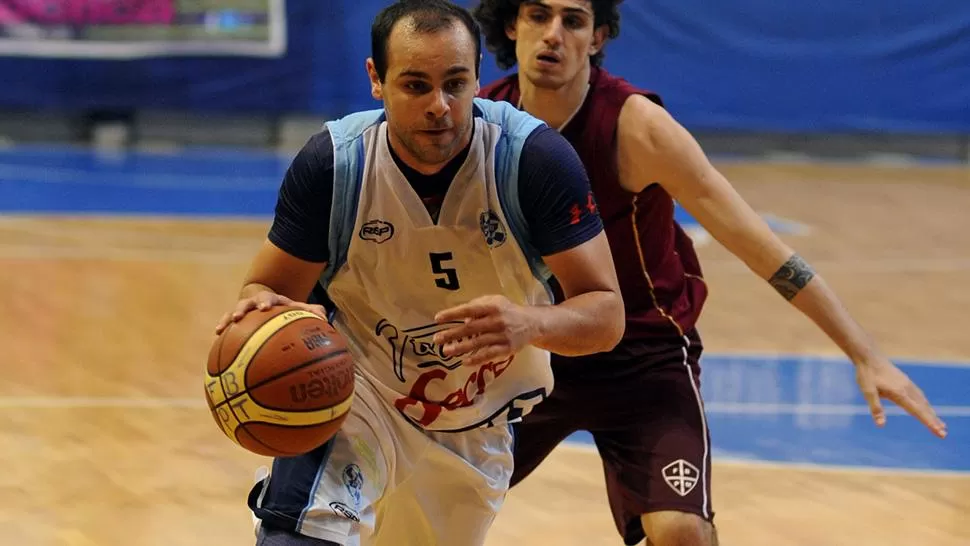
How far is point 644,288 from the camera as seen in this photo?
14.0 ft

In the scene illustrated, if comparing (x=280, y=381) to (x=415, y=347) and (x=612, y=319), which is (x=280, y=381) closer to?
(x=415, y=347)

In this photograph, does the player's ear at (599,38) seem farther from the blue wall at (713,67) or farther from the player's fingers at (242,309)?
the blue wall at (713,67)

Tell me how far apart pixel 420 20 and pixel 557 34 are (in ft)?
3.32

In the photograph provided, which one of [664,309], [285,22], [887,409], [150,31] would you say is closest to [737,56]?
[285,22]

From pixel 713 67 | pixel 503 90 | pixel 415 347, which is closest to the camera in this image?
pixel 415 347

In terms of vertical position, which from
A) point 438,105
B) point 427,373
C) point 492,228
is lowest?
point 427,373

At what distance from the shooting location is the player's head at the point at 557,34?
4234 millimetres

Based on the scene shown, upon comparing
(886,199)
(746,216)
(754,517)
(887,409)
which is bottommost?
(754,517)

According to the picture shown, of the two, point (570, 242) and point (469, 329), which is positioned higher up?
point (570, 242)

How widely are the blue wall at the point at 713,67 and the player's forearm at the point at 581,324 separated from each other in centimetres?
1372

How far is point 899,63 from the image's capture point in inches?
669

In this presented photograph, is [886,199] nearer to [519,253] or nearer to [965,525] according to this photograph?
[965,525]

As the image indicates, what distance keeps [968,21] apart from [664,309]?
14.1 m

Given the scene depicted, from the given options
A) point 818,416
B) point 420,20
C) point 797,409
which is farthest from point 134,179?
point 420,20
